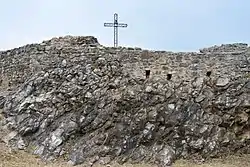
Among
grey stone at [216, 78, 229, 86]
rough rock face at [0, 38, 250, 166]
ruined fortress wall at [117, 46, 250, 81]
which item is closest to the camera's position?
rough rock face at [0, 38, 250, 166]

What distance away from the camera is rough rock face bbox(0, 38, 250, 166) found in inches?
588

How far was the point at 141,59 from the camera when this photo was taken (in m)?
16.6

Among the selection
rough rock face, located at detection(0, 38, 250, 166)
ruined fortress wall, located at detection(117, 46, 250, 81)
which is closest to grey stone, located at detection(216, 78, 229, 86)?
rough rock face, located at detection(0, 38, 250, 166)

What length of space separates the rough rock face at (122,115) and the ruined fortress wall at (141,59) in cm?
18

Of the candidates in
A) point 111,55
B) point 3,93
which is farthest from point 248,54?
point 3,93

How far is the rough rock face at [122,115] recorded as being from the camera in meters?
14.9

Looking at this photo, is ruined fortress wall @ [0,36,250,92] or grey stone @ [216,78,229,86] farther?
ruined fortress wall @ [0,36,250,92]

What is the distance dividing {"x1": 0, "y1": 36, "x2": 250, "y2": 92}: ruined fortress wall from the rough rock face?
18 centimetres

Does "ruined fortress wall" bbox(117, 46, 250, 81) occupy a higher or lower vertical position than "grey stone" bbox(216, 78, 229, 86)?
higher

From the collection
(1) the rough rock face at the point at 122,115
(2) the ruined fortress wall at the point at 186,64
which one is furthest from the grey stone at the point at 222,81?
(2) the ruined fortress wall at the point at 186,64

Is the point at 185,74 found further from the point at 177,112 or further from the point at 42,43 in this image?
the point at 42,43

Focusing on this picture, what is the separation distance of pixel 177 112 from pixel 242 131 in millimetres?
2240

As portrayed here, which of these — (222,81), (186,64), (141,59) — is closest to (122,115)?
(141,59)

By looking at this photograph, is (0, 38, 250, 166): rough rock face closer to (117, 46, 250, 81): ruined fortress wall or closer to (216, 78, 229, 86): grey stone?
(216, 78, 229, 86): grey stone
